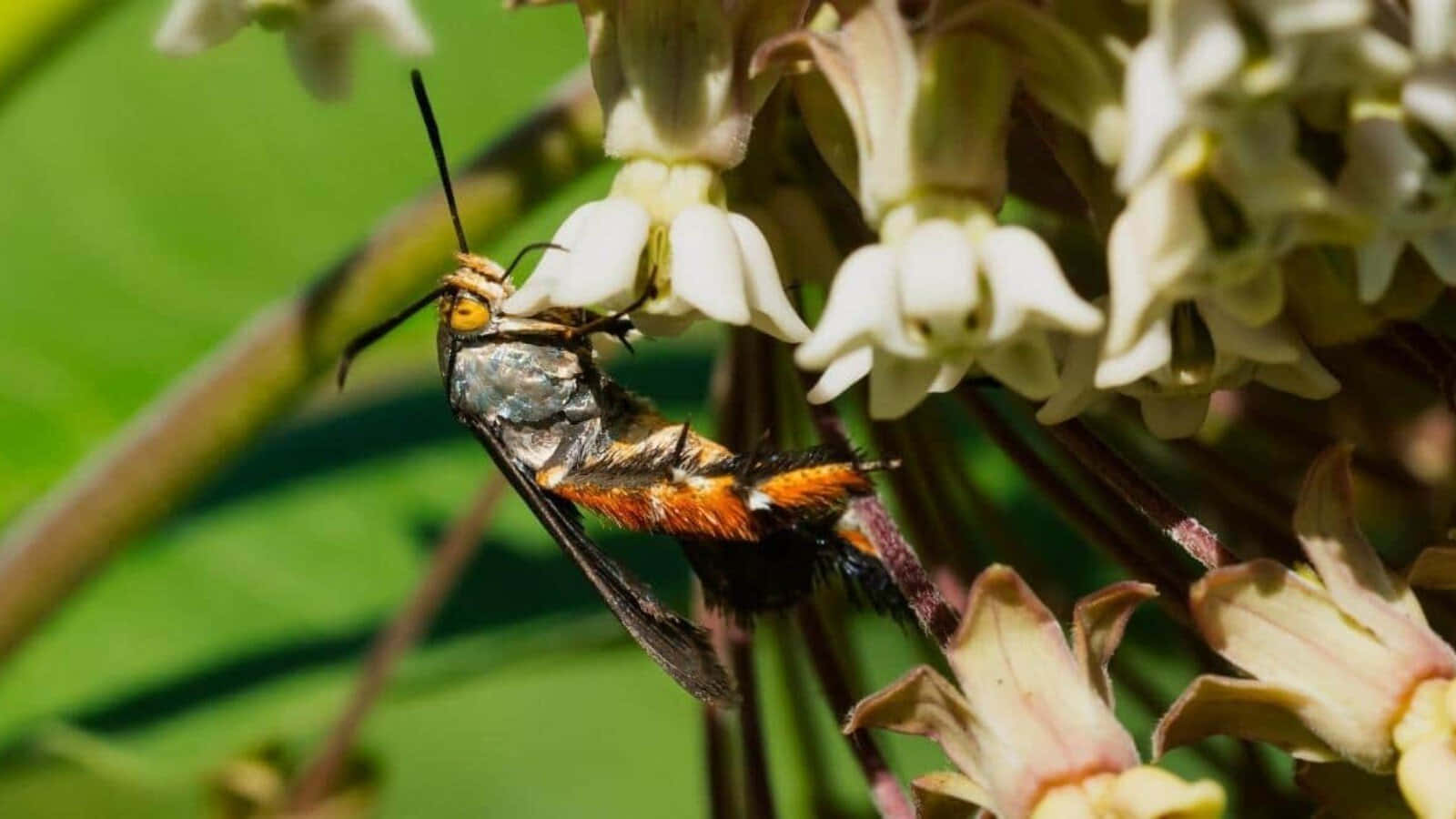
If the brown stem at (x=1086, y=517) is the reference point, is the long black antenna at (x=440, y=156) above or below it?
above

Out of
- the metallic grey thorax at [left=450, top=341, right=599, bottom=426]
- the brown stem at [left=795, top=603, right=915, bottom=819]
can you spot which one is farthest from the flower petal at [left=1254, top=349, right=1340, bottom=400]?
the metallic grey thorax at [left=450, top=341, right=599, bottom=426]

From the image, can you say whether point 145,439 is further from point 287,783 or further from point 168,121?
point 168,121

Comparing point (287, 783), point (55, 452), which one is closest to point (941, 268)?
point (287, 783)

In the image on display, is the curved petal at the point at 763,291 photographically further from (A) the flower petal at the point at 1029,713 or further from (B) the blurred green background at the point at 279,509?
(B) the blurred green background at the point at 279,509

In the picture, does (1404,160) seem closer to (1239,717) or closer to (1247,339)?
(1247,339)

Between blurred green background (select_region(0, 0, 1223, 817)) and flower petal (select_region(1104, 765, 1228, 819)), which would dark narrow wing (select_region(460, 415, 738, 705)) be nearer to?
flower petal (select_region(1104, 765, 1228, 819))

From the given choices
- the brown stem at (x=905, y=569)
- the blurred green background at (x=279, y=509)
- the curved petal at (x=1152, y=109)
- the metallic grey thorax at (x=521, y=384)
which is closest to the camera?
the curved petal at (x=1152, y=109)

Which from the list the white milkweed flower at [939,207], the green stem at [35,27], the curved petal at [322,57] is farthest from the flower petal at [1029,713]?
the green stem at [35,27]
